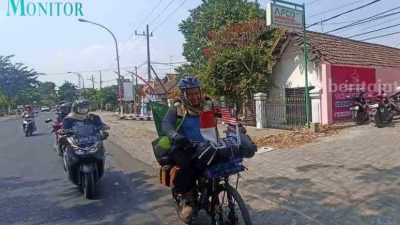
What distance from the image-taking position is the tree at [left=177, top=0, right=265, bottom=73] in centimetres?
2300

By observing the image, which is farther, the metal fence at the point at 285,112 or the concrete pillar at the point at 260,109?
the concrete pillar at the point at 260,109

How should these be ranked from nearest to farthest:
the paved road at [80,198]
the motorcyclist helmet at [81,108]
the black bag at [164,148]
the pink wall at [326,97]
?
the black bag at [164,148] → the paved road at [80,198] → the motorcyclist helmet at [81,108] → the pink wall at [326,97]

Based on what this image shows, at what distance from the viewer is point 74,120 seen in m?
6.80

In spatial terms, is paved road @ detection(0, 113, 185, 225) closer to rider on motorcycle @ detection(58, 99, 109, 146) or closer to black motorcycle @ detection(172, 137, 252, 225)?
black motorcycle @ detection(172, 137, 252, 225)

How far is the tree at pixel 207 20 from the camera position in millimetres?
23000

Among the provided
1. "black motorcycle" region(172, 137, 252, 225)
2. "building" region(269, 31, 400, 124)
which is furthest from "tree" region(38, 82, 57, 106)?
"black motorcycle" region(172, 137, 252, 225)

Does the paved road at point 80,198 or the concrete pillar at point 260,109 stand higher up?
the concrete pillar at point 260,109

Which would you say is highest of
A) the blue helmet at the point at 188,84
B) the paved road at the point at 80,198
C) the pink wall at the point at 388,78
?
the pink wall at the point at 388,78

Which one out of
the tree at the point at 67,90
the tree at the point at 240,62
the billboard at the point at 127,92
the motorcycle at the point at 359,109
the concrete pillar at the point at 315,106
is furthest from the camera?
the tree at the point at 67,90

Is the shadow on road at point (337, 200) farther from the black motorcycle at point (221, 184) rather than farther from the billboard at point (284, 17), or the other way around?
the billboard at point (284, 17)

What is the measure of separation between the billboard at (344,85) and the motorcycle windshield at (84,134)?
10.4m

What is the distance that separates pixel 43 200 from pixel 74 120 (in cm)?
146

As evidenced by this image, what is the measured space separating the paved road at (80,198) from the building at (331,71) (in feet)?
26.6

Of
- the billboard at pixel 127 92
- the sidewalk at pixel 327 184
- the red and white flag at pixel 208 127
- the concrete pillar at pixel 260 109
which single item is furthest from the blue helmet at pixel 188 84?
the billboard at pixel 127 92
